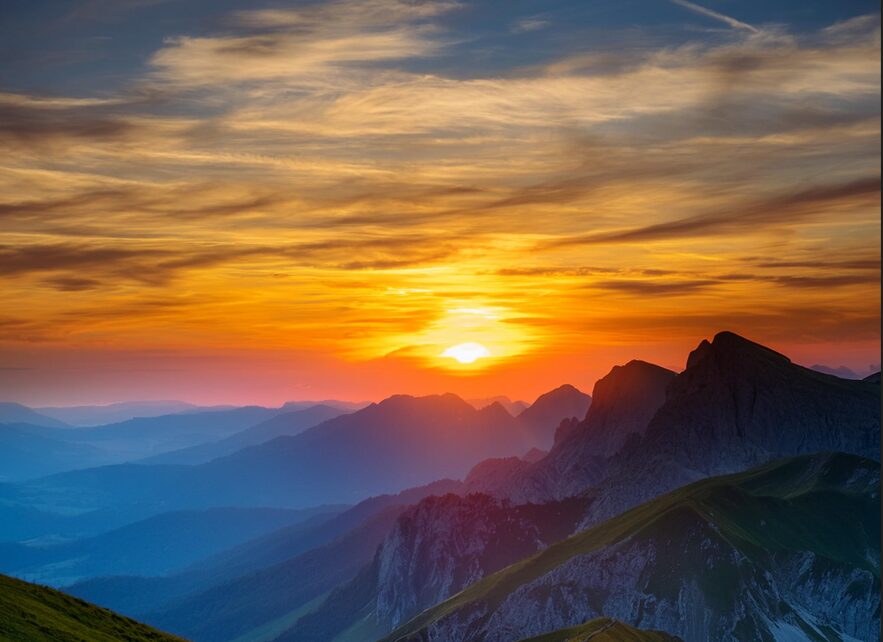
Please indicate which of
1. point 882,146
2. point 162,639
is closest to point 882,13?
point 882,146

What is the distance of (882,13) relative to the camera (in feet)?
107

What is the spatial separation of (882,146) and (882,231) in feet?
10.4

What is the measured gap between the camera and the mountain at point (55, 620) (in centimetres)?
8294

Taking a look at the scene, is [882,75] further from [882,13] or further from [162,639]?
[162,639]

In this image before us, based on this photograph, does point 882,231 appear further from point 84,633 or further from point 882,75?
point 84,633

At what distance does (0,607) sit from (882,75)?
82422mm

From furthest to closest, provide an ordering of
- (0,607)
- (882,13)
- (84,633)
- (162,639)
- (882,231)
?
(162,639), (84,633), (0,607), (882,231), (882,13)

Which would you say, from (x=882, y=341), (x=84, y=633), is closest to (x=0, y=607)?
(x=84, y=633)

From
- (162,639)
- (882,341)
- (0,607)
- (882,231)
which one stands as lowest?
(162,639)

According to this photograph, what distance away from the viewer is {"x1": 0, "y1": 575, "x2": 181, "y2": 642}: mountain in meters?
82.9

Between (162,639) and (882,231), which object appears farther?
Result: (162,639)

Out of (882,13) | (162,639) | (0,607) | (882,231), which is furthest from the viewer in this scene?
(162,639)

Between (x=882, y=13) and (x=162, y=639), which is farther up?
(x=882, y=13)

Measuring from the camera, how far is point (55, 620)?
90.6 metres
